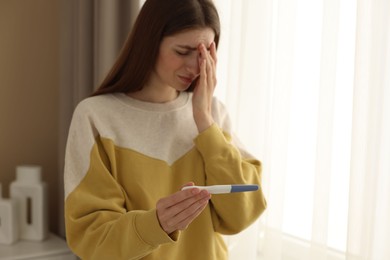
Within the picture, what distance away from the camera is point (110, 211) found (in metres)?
1.26

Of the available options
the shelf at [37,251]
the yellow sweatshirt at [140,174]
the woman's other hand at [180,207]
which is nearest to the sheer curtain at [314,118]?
the yellow sweatshirt at [140,174]

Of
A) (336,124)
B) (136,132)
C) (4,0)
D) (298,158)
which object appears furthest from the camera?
(4,0)

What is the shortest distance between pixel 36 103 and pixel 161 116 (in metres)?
1.23

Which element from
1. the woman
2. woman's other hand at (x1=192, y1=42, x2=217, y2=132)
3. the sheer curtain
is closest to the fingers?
the woman

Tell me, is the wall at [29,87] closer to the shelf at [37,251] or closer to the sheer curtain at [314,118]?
the shelf at [37,251]

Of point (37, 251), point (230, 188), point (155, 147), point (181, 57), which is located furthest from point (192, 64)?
point (37, 251)

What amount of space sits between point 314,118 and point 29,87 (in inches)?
52.1

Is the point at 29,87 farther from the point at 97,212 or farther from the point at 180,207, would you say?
the point at 180,207

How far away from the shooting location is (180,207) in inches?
44.3

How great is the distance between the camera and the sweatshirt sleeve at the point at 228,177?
4.35 feet

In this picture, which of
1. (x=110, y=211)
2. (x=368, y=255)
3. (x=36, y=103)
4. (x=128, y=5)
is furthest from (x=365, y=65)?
(x=36, y=103)

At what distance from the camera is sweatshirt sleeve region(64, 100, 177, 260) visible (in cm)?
119

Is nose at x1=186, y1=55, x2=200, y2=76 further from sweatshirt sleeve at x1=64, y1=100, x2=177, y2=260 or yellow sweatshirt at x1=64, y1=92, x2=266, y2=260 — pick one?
sweatshirt sleeve at x1=64, y1=100, x2=177, y2=260

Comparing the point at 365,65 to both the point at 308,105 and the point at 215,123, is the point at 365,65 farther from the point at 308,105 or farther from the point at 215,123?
the point at 215,123
